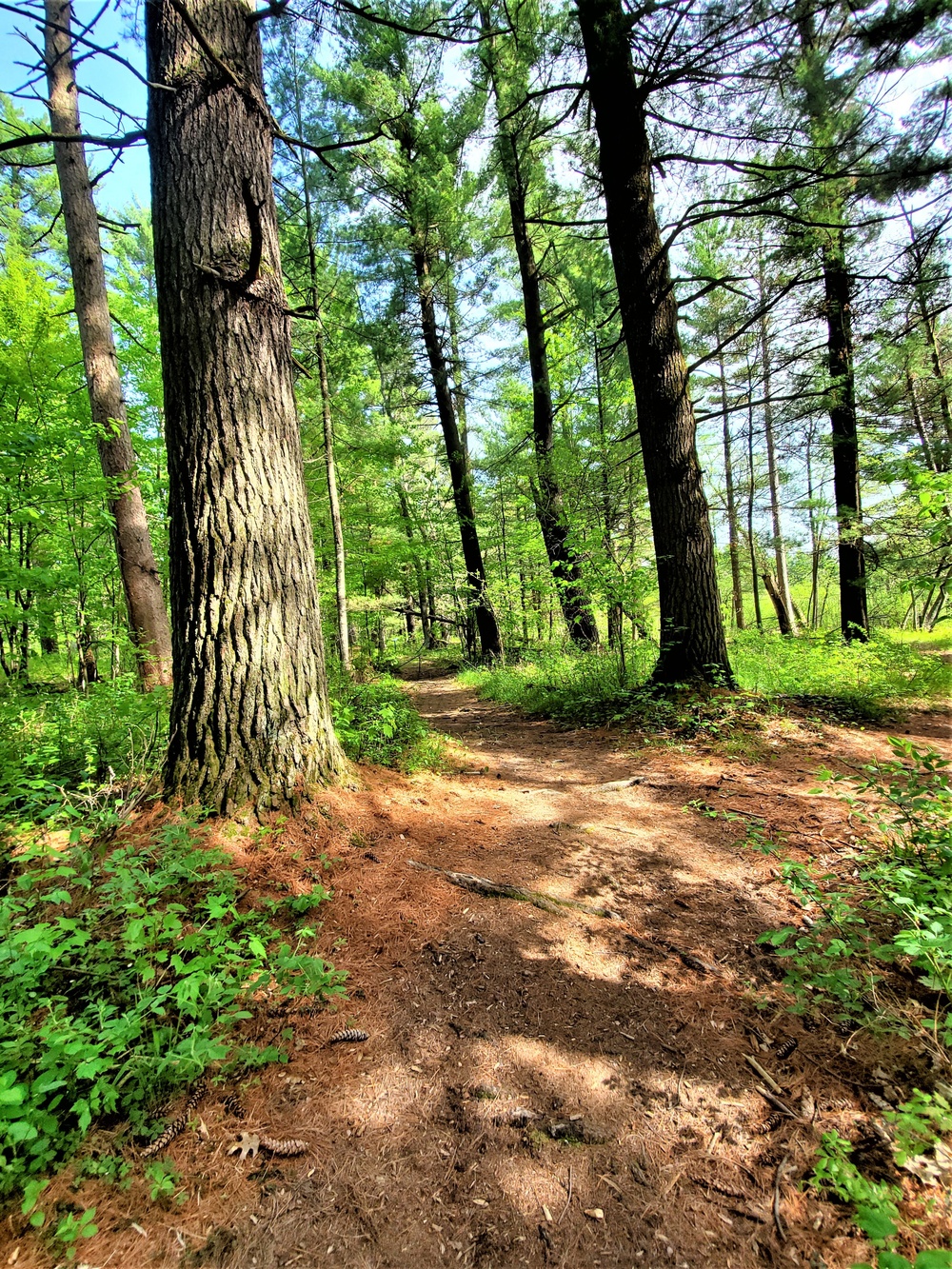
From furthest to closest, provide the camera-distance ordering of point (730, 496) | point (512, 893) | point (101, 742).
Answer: point (730, 496)
point (101, 742)
point (512, 893)

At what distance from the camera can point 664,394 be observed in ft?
17.3

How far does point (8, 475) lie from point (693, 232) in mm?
14097

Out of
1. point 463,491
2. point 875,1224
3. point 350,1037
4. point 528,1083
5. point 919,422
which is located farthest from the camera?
point 463,491

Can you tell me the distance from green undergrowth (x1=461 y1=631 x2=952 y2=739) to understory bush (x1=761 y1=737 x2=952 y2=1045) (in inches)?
87.3

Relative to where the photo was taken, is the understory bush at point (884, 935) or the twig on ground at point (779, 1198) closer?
the twig on ground at point (779, 1198)

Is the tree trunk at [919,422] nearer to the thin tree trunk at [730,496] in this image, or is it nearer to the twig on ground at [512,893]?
the thin tree trunk at [730,496]

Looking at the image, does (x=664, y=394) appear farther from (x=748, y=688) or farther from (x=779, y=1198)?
(x=779, y=1198)

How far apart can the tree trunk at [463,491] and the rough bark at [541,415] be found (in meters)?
2.17

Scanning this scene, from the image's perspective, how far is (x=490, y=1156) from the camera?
140 centimetres

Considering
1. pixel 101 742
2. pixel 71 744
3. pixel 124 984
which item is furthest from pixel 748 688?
pixel 71 744

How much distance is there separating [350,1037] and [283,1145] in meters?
0.37

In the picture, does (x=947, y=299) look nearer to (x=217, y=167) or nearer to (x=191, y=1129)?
(x=217, y=167)

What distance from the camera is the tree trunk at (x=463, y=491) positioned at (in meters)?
11.2

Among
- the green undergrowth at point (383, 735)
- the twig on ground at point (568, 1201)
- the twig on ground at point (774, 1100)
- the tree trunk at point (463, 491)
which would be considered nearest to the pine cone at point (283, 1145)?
the twig on ground at point (568, 1201)
